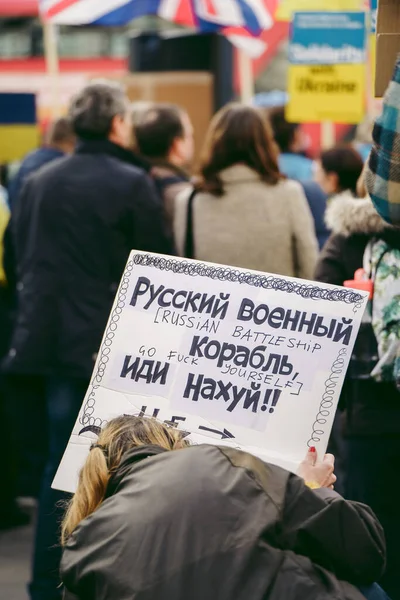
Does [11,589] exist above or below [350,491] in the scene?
below

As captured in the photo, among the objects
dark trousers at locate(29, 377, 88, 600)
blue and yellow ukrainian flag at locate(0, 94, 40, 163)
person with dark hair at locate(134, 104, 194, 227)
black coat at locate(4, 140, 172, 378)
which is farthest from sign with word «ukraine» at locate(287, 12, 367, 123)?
dark trousers at locate(29, 377, 88, 600)

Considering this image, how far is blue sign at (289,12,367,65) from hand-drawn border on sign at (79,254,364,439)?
13.3ft

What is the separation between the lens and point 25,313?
4.64m

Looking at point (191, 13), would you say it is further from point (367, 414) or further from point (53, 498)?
point (367, 414)

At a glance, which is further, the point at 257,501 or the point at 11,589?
the point at 11,589

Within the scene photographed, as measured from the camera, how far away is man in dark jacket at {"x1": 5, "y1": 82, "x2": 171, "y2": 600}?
457 cm

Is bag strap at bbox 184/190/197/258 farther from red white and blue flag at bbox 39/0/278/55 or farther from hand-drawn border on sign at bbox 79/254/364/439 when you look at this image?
red white and blue flag at bbox 39/0/278/55

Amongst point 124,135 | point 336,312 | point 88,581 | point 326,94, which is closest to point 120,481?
point 88,581

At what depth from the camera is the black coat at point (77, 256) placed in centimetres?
459

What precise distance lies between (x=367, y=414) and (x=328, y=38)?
12.6ft

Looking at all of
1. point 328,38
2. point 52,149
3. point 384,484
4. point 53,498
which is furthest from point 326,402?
point 328,38

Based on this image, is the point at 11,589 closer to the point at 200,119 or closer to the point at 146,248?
the point at 146,248

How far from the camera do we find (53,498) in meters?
4.50

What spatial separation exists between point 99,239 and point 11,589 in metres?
1.59
